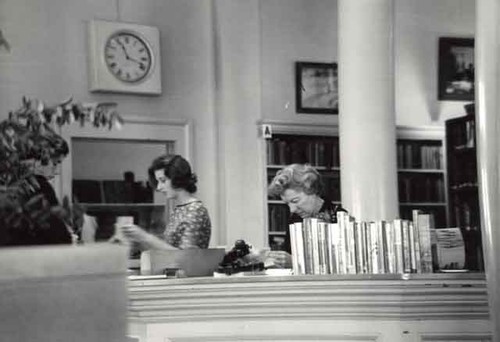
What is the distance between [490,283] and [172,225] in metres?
2.78

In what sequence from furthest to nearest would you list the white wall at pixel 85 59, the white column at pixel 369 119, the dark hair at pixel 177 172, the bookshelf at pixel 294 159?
the bookshelf at pixel 294 159, the white wall at pixel 85 59, the white column at pixel 369 119, the dark hair at pixel 177 172

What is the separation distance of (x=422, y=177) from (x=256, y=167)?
2055 millimetres

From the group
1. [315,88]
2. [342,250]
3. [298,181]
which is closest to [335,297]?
[342,250]

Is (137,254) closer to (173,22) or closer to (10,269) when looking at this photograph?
(173,22)

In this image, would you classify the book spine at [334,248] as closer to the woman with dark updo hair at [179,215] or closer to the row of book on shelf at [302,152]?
the woman with dark updo hair at [179,215]

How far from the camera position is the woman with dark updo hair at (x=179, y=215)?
16.6 feet

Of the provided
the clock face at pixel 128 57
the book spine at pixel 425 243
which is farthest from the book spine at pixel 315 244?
the clock face at pixel 128 57

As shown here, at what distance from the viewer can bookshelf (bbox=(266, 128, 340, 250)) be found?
964 cm

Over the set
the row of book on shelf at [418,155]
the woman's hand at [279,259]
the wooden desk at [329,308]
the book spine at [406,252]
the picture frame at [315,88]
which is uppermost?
the picture frame at [315,88]

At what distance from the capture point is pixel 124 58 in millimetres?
8930

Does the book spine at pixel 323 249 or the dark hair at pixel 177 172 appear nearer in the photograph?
the book spine at pixel 323 249

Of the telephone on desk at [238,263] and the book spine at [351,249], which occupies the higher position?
the book spine at [351,249]

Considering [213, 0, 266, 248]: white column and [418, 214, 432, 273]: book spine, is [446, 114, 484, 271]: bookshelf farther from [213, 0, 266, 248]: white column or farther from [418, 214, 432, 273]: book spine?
[418, 214, 432, 273]: book spine

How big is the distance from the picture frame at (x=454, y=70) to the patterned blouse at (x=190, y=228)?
18.0ft
